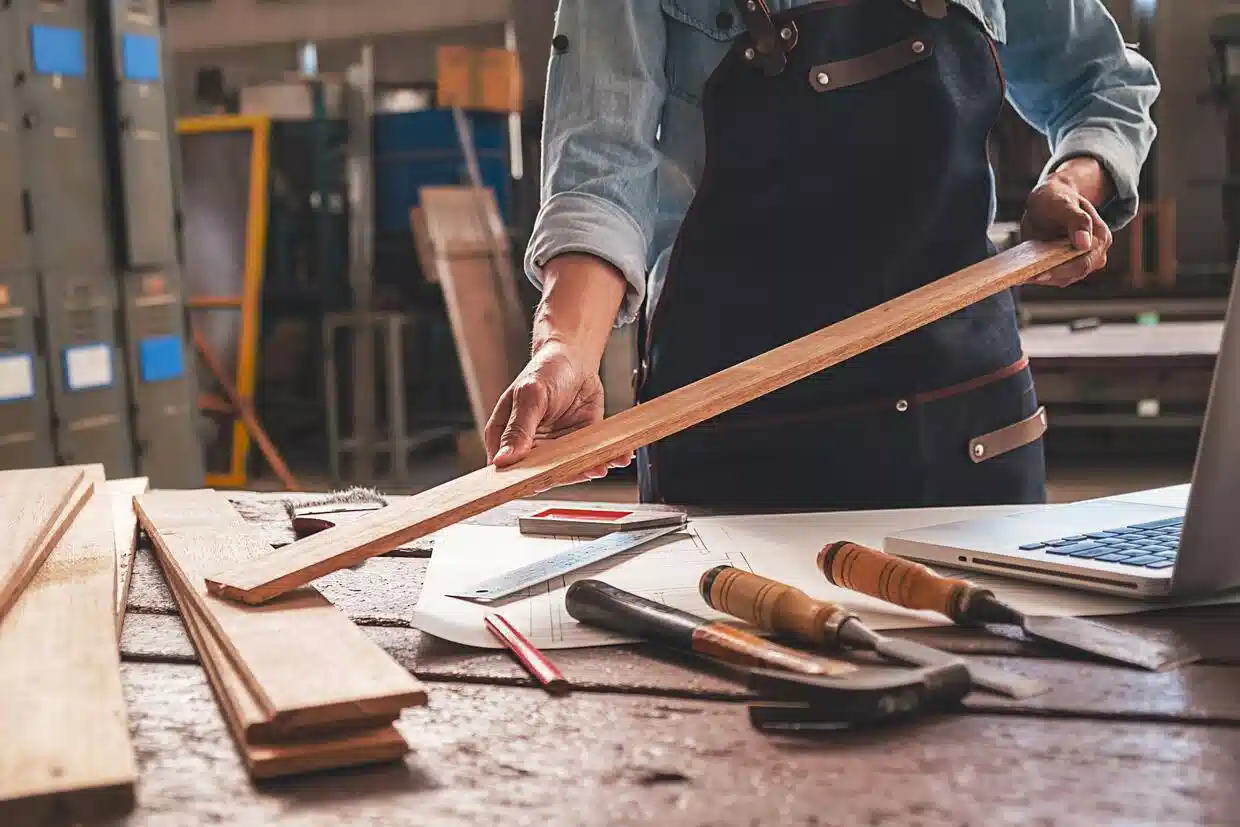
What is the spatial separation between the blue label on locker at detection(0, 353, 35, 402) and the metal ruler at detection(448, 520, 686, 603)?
329 centimetres

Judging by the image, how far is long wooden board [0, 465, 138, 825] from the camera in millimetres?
568

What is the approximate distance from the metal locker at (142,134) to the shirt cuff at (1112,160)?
3524 mm

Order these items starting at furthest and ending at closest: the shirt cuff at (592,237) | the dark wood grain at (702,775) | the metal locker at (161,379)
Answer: the metal locker at (161,379) → the shirt cuff at (592,237) → the dark wood grain at (702,775)

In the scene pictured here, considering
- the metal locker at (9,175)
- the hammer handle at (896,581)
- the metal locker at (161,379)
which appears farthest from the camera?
the metal locker at (161,379)

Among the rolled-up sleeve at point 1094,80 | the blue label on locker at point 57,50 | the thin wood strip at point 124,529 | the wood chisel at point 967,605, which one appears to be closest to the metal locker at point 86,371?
the blue label on locker at point 57,50

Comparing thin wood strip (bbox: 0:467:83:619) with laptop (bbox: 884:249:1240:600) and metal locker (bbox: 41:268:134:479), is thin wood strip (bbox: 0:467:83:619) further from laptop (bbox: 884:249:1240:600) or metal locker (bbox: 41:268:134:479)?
metal locker (bbox: 41:268:134:479)

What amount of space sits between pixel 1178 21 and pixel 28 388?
584 centimetres

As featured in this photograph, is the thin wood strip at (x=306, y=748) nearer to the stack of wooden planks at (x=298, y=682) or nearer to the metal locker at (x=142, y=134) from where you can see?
the stack of wooden planks at (x=298, y=682)

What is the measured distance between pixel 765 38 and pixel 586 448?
1.88ft

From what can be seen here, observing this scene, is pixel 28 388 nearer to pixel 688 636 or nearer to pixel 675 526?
pixel 675 526

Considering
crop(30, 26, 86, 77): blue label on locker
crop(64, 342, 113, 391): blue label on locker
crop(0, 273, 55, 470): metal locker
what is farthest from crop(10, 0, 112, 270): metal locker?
crop(64, 342, 113, 391): blue label on locker

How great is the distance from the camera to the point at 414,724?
69 cm

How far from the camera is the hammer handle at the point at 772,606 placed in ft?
2.51

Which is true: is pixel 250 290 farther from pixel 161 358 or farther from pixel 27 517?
pixel 27 517
